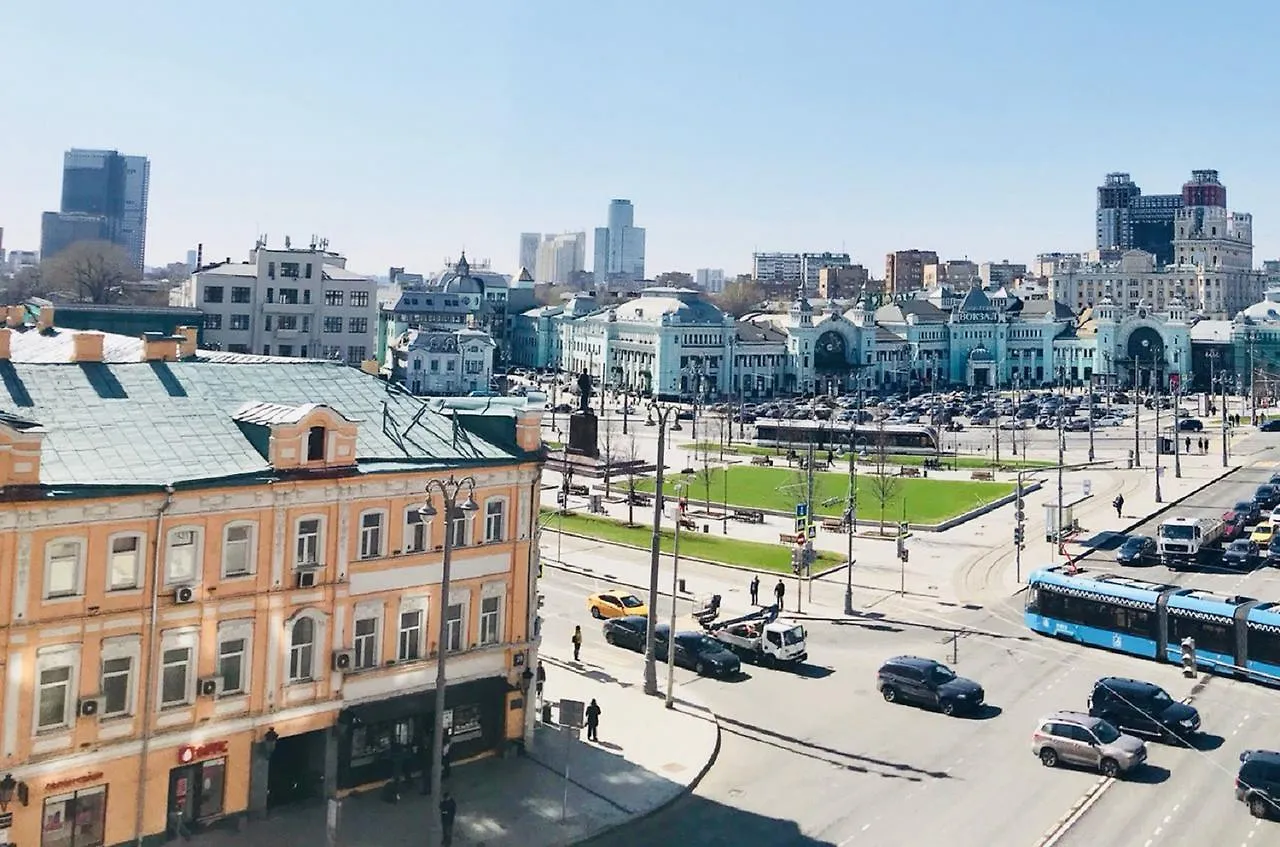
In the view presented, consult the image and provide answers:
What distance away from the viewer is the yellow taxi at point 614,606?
149 ft

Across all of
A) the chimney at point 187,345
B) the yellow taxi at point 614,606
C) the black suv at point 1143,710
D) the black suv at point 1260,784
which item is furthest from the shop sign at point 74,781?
the black suv at point 1260,784

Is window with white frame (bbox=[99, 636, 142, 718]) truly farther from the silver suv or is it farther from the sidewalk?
the silver suv

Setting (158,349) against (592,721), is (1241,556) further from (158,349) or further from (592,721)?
(158,349)

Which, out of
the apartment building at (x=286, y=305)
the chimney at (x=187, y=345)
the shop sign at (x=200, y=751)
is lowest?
the shop sign at (x=200, y=751)

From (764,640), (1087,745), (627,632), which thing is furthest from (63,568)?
(1087,745)

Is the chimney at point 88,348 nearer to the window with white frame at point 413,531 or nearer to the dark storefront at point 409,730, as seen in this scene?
the window with white frame at point 413,531

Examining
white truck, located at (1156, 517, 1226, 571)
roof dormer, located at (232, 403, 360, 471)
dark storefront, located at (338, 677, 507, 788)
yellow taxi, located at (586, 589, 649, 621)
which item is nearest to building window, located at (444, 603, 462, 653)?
dark storefront, located at (338, 677, 507, 788)

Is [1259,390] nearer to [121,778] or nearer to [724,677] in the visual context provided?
[724,677]

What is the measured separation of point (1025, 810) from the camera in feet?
89.6

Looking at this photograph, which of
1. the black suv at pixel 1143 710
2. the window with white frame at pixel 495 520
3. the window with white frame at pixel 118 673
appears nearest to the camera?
the window with white frame at pixel 118 673

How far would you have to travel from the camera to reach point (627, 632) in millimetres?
41969

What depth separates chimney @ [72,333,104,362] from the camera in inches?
1135

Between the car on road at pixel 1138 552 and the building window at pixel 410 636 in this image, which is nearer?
the building window at pixel 410 636

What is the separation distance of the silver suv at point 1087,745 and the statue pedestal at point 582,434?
207 feet
